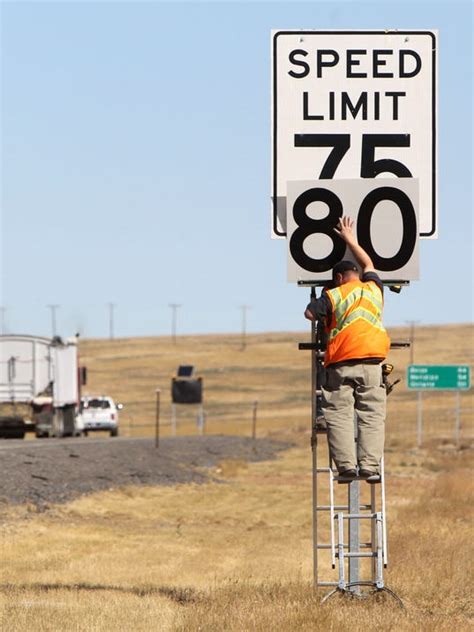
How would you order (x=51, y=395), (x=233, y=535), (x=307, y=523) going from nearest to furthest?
(x=233, y=535) → (x=307, y=523) → (x=51, y=395)

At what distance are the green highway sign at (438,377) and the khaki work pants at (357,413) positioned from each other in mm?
49384

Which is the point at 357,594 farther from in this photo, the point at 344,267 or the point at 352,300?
the point at 344,267

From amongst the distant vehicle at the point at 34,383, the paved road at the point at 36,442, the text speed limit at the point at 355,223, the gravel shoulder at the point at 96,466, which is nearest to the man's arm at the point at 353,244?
the text speed limit at the point at 355,223

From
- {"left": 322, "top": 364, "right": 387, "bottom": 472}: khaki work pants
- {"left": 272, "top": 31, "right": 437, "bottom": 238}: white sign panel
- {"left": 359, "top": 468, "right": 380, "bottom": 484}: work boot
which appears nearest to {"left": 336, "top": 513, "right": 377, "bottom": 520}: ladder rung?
{"left": 359, "top": 468, "right": 380, "bottom": 484}: work boot

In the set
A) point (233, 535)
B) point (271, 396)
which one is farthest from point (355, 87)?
point (271, 396)

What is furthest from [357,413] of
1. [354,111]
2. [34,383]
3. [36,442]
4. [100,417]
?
[100,417]

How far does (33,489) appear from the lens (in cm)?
2511

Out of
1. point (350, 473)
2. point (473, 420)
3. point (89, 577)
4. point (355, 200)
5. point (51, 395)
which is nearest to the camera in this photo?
point (350, 473)

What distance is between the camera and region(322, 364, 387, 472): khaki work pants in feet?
34.6

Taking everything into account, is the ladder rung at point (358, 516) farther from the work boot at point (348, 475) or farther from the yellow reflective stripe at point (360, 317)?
the yellow reflective stripe at point (360, 317)

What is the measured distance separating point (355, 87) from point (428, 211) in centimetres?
108

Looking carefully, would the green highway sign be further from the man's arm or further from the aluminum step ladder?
the man's arm

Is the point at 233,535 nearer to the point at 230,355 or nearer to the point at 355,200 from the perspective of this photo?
the point at 355,200

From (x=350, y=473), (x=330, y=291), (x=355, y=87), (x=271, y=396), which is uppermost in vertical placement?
(x=355, y=87)
